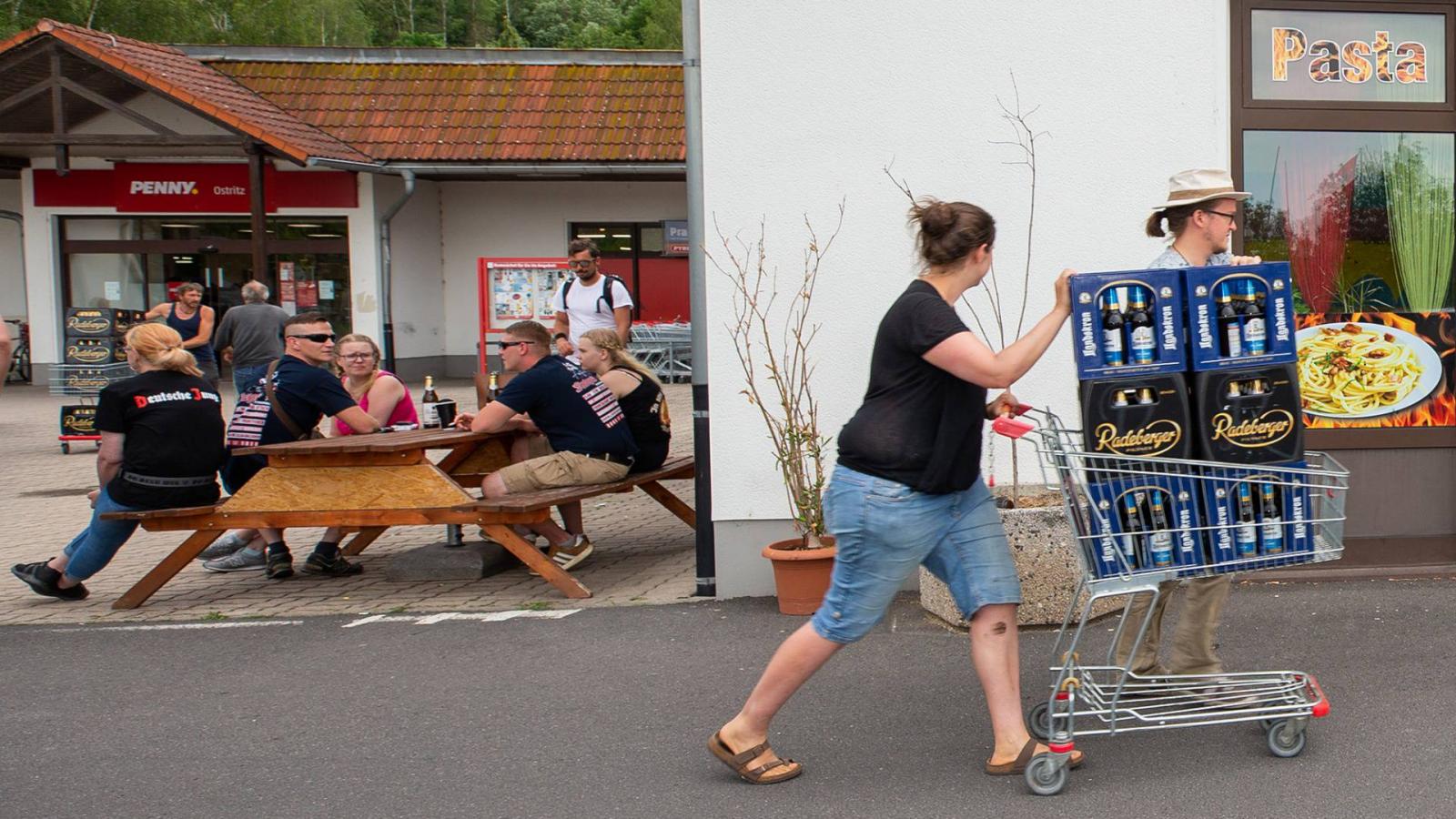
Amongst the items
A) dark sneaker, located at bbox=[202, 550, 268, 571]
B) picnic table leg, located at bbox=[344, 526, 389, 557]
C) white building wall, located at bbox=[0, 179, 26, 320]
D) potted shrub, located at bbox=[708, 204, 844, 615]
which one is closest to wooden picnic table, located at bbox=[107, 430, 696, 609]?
dark sneaker, located at bbox=[202, 550, 268, 571]

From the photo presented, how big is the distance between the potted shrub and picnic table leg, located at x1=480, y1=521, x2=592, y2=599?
102cm

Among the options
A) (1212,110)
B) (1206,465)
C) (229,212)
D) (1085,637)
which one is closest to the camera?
(1206,465)

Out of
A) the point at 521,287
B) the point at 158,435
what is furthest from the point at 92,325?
the point at 158,435

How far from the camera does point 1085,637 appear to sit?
5.92 metres

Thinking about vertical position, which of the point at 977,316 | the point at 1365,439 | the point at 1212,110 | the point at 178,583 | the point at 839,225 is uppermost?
the point at 1212,110

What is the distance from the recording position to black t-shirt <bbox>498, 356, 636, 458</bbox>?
7.52 meters

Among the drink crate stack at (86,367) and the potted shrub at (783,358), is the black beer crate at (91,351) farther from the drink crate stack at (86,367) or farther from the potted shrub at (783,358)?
the potted shrub at (783,358)

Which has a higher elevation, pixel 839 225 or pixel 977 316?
pixel 839 225

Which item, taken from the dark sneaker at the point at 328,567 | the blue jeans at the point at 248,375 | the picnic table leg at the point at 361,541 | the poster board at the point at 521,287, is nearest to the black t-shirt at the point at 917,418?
the dark sneaker at the point at 328,567

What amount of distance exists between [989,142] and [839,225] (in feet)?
2.64

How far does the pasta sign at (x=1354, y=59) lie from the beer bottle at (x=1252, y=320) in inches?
128

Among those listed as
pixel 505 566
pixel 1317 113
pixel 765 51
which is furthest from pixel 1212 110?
pixel 505 566

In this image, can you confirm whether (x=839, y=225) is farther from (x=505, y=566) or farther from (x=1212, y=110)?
(x=505, y=566)

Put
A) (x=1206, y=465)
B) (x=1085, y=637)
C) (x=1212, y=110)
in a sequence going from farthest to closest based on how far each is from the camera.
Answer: (x=1212, y=110) < (x=1085, y=637) < (x=1206, y=465)
